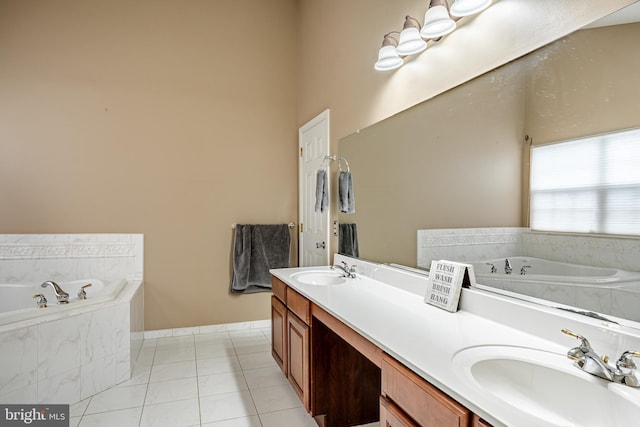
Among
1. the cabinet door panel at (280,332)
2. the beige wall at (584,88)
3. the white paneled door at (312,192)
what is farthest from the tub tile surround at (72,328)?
the beige wall at (584,88)

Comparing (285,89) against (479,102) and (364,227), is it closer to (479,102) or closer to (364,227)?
(364,227)

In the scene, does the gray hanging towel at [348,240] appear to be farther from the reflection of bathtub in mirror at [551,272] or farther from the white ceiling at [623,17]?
the white ceiling at [623,17]

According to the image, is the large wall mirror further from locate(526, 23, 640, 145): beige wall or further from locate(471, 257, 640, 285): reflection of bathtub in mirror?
locate(471, 257, 640, 285): reflection of bathtub in mirror

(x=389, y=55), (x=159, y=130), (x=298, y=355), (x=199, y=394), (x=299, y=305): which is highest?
(x=389, y=55)

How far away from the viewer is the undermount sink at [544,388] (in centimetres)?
88

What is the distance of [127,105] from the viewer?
3.46 m

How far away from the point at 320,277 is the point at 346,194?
2.03ft

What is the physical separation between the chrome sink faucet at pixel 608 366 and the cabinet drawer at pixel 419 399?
375mm

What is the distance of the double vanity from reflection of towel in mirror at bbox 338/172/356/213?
65 cm

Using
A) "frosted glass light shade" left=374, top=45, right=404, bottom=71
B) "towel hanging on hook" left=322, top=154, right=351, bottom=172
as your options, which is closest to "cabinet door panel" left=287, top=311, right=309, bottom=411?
"towel hanging on hook" left=322, top=154, right=351, bottom=172

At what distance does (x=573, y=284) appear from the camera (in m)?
1.22

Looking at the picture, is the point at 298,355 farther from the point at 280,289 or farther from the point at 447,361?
the point at 447,361

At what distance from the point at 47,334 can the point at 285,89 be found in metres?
2.99

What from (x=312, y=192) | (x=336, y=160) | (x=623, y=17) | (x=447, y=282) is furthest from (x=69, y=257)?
(x=623, y=17)
